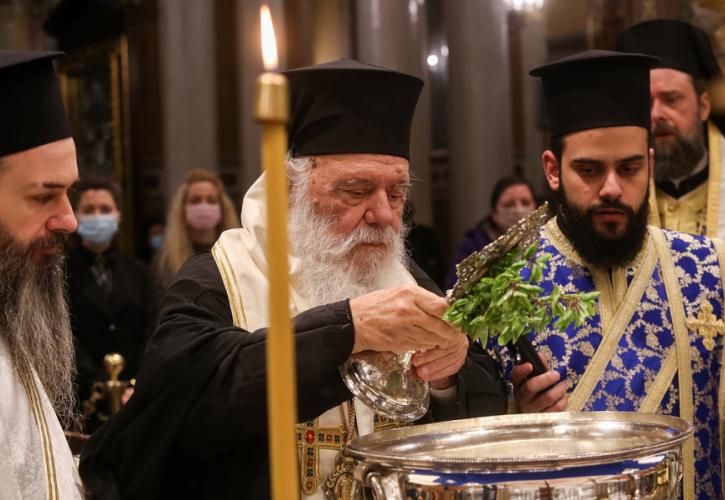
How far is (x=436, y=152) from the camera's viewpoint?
16.3 meters

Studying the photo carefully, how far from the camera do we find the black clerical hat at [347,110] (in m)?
2.61

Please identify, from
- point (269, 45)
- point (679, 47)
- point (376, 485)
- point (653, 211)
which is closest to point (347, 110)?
point (376, 485)

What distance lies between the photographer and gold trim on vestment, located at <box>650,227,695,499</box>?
110 inches

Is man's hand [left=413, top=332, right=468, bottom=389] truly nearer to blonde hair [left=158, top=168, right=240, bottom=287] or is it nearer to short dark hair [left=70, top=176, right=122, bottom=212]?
blonde hair [left=158, top=168, right=240, bottom=287]

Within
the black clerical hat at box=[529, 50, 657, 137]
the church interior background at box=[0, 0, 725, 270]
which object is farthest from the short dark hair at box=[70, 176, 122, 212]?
the church interior background at box=[0, 0, 725, 270]

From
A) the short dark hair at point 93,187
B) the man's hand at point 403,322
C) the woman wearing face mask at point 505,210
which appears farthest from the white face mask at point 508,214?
the man's hand at point 403,322

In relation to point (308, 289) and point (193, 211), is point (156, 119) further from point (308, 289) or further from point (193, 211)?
point (308, 289)

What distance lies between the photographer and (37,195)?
2016 millimetres

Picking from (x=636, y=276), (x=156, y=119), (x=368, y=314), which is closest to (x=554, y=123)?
(x=636, y=276)

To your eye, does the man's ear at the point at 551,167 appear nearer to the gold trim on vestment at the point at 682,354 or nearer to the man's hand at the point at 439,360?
the gold trim on vestment at the point at 682,354

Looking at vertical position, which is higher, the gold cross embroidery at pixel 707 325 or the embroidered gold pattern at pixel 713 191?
the embroidered gold pattern at pixel 713 191

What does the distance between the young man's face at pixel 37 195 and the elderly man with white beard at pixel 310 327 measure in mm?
373

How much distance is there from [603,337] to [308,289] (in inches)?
33.7

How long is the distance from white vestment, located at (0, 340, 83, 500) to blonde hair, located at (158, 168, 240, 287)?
154 inches
